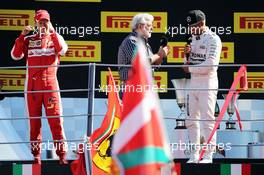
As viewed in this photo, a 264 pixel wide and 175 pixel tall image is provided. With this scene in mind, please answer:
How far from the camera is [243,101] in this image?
32.4 ft

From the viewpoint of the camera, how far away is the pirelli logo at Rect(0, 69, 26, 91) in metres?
9.84

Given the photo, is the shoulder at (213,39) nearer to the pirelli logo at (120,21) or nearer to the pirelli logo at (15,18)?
the pirelli logo at (120,21)

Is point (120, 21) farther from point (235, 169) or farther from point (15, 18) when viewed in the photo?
point (235, 169)

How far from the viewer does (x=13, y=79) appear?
389 inches

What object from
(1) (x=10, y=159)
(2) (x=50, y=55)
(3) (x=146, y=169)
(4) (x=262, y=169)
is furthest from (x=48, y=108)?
(3) (x=146, y=169)

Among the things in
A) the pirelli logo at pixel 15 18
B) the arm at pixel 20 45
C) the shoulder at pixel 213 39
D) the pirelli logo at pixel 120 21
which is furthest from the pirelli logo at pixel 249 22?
the arm at pixel 20 45

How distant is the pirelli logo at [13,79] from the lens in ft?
32.3

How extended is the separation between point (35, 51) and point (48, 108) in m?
0.51

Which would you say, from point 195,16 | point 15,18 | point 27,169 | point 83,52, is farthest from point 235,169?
point 15,18

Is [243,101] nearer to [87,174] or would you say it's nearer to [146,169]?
[87,174]

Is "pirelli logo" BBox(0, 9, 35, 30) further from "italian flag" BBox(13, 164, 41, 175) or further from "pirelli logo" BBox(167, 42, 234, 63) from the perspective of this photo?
"italian flag" BBox(13, 164, 41, 175)

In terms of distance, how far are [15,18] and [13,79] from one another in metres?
0.60

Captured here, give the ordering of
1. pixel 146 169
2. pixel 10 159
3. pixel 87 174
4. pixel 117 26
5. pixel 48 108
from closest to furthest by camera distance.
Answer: pixel 146 169 < pixel 87 174 < pixel 48 108 < pixel 10 159 < pixel 117 26

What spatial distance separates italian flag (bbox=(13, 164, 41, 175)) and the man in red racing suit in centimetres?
43
